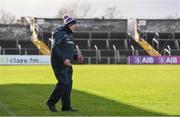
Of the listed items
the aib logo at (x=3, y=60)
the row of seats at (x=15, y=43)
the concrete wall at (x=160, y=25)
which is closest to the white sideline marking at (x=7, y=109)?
the aib logo at (x=3, y=60)

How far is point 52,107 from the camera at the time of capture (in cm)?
1237

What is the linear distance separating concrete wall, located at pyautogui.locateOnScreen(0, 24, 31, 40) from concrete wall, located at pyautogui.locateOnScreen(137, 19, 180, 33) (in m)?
17.8

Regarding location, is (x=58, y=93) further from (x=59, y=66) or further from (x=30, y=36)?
(x=30, y=36)

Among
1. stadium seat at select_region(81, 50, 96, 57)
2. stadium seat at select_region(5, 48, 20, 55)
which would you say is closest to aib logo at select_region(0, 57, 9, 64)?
stadium seat at select_region(5, 48, 20, 55)

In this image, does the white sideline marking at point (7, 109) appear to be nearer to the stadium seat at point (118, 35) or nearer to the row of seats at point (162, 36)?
the stadium seat at point (118, 35)

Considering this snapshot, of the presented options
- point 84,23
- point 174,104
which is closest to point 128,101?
point 174,104

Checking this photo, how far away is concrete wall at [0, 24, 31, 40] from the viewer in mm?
79125

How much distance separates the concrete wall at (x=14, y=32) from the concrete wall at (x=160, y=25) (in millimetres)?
17841

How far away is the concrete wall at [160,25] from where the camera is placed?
8538 centimetres

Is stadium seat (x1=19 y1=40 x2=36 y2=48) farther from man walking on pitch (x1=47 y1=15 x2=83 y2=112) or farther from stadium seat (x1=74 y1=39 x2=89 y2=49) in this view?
man walking on pitch (x1=47 y1=15 x2=83 y2=112)

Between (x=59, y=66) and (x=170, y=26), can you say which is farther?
Answer: (x=170, y=26)

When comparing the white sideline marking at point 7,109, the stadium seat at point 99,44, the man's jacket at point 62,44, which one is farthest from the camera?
the stadium seat at point 99,44

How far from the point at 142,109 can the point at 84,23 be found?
2861 inches

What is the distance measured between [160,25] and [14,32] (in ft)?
76.0
